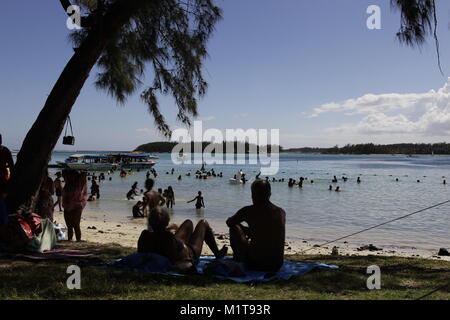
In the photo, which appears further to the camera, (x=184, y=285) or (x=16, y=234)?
(x=16, y=234)

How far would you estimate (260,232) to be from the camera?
4.47m

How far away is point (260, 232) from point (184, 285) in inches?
39.4

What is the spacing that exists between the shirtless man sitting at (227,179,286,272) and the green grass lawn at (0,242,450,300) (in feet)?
1.13

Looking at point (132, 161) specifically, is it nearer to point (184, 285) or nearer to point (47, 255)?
point (47, 255)

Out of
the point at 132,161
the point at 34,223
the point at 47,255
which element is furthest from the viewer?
the point at 132,161

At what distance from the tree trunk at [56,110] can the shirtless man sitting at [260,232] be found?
3.33 metres

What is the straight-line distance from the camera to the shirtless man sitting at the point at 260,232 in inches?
175

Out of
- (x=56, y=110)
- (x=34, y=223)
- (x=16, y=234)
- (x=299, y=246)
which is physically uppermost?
(x=56, y=110)

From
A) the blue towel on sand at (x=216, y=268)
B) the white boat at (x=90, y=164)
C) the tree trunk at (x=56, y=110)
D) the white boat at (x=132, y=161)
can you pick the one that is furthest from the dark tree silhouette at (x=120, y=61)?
the white boat at (x=132, y=161)

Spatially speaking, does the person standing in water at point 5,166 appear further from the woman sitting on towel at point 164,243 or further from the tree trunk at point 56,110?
the woman sitting on towel at point 164,243

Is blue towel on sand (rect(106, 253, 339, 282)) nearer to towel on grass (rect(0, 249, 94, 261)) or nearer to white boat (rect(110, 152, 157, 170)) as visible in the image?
towel on grass (rect(0, 249, 94, 261))
